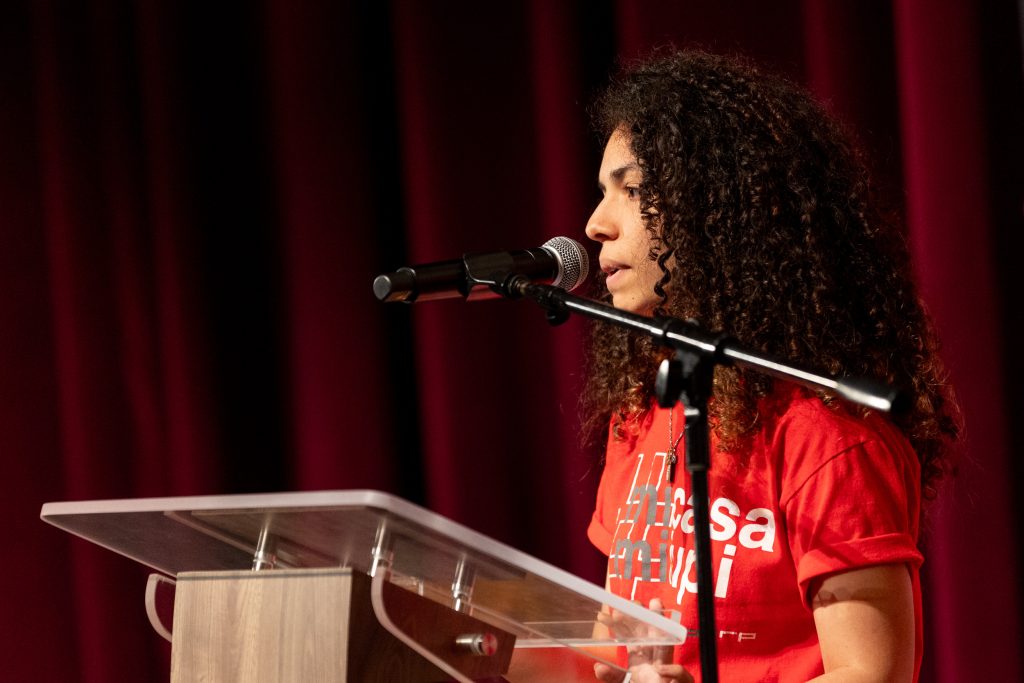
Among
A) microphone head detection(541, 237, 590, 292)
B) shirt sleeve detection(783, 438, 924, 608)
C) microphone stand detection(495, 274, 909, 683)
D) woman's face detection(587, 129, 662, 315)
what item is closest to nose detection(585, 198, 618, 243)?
woman's face detection(587, 129, 662, 315)

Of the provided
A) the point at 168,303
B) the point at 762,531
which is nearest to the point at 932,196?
the point at 762,531

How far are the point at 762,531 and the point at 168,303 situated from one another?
1.54 m

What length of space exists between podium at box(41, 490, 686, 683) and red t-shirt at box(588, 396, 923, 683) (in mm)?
234

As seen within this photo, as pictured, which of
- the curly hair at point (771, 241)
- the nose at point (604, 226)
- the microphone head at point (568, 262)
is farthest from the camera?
the nose at point (604, 226)

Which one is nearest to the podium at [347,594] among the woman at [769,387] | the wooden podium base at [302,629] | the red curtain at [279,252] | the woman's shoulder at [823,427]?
the wooden podium base at [302,629]

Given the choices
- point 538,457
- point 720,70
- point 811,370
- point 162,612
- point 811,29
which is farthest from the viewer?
point 538,457

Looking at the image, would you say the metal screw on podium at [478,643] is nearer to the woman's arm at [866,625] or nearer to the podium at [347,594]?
the podium at [347,594]

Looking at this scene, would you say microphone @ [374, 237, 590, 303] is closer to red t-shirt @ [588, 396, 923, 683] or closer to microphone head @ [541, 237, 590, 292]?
microphone head @ [541, 237, 590, 292]

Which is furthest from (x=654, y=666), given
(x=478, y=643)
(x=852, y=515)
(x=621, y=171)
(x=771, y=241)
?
(x=621, y=171)

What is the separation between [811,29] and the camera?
6.41 ft

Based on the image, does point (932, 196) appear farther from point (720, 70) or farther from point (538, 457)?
point (538, 457)

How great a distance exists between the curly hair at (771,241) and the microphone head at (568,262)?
8.9 inches

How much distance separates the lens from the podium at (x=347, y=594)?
98cm

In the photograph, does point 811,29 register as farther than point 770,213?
Yes
